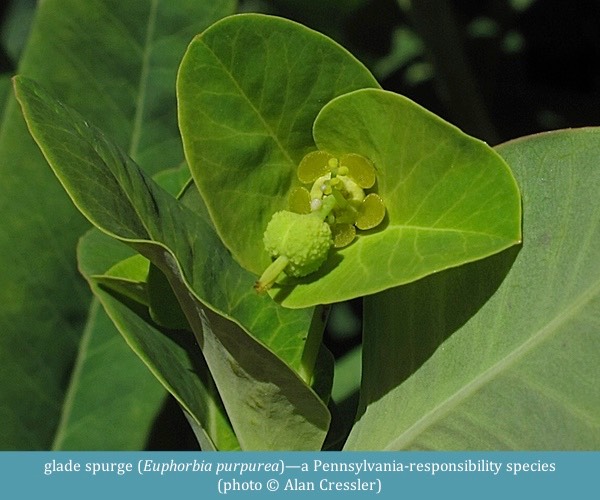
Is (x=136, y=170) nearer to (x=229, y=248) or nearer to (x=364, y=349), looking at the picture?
Result: (x=229, y=248)

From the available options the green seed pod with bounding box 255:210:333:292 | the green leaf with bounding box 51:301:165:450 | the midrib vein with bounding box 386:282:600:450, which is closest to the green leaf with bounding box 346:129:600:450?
the midrib vein with bounding box 386:282:600:450

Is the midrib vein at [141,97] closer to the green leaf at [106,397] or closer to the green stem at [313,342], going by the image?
the green leaf at [106,397]

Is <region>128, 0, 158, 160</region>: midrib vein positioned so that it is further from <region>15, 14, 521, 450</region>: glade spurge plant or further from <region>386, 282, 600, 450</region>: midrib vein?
<region>386, 282, 600, 450</region>: midrib vein

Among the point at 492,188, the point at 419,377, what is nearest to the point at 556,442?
the point at 419,377

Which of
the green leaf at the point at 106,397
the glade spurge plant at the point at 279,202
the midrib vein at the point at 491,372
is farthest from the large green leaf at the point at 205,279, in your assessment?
the green leaf at the point at 106,397

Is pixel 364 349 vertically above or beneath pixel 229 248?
beneath

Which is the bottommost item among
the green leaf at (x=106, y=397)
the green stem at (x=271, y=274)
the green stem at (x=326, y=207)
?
the green leaf at (x=106, y=397)
